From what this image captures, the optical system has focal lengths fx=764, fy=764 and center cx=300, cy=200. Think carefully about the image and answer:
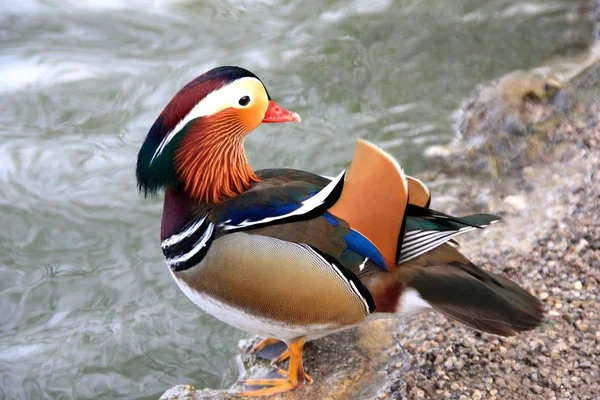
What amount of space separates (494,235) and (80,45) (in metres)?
4.90

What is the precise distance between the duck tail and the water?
57.8 inches

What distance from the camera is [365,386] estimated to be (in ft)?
10.6

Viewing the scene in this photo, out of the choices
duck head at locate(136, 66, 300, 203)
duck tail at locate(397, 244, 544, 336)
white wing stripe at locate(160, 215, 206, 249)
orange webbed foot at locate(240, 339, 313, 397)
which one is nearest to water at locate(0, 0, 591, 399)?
orange webbed foot at locate(240, 339, 313, 397)

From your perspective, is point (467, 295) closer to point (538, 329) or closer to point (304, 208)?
point (538, 329)

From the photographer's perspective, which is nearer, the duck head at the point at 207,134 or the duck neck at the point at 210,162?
the duck head at the point at 207,134

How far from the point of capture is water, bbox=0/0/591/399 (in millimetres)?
4312

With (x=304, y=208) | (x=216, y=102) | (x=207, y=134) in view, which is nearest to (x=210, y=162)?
(x=207, y=134)

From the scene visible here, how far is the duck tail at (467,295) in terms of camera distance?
285 cm

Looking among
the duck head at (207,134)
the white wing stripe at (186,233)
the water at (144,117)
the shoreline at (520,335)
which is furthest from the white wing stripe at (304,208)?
the water at (144,117)

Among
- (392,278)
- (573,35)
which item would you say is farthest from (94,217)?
(573,35)

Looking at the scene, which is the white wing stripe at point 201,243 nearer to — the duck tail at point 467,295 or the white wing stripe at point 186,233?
the white wing stripe at point 186,233

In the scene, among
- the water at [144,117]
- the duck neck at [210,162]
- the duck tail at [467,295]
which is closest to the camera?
the duck tail at [467,295]

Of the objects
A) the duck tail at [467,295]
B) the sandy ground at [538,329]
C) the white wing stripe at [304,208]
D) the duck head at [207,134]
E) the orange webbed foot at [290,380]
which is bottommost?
the orange webbed foot at [290,380]

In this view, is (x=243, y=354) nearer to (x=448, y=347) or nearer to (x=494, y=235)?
(x=448, y=347)
